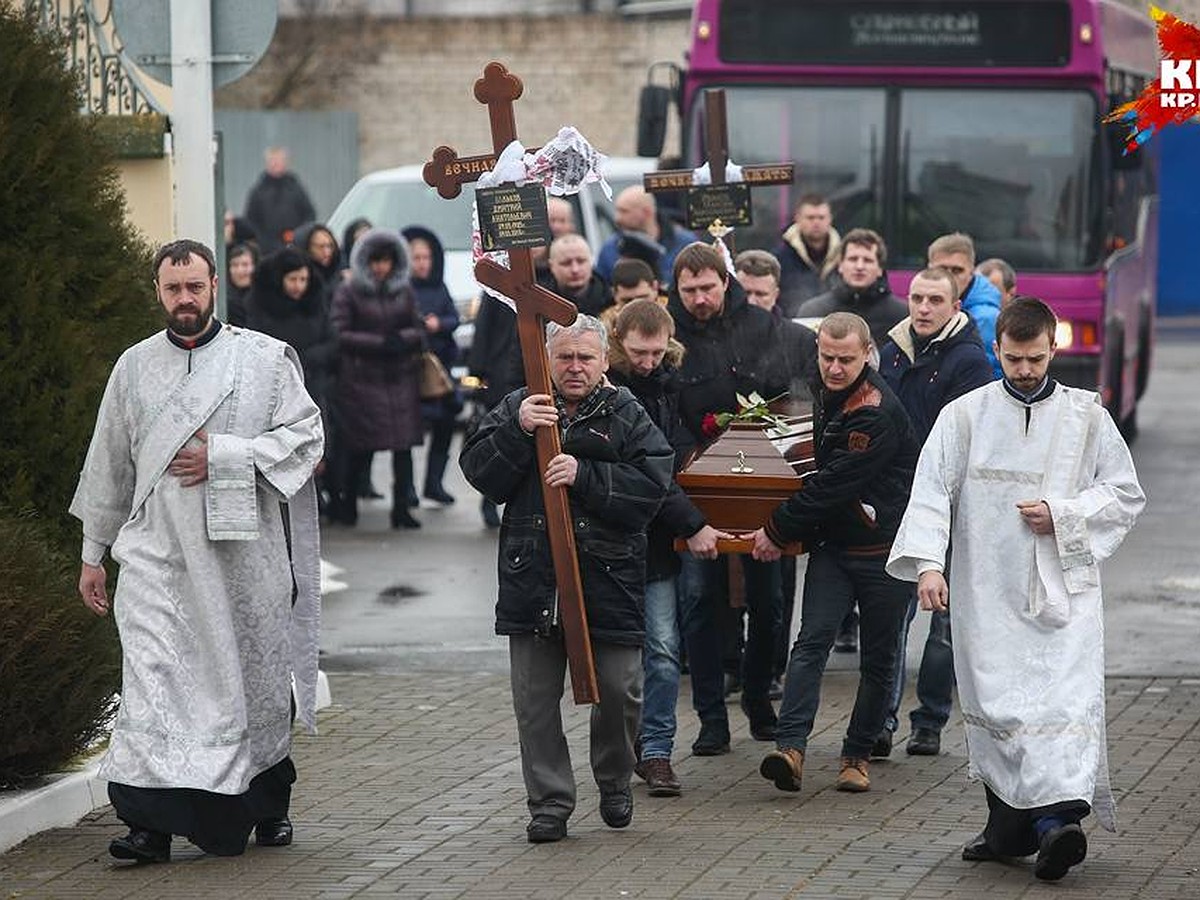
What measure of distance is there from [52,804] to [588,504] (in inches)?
75.6

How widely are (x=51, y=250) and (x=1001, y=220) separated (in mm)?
8595

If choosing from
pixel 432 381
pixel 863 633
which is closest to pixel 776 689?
pixel 863 633

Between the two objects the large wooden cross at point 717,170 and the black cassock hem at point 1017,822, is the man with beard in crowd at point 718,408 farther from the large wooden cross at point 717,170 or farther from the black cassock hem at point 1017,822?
the black cassock hem at point 1017,822

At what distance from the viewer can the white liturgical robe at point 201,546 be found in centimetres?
773

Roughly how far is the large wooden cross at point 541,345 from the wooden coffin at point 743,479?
100 cm

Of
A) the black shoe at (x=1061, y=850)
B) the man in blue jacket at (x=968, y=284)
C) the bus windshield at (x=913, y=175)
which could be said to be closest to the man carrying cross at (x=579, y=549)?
→ the black shoe at (x=1061, y=850)

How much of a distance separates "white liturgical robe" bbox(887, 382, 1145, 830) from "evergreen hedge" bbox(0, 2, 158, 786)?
105 inches

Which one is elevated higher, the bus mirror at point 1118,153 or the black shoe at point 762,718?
the bus mirror at point 1118,153

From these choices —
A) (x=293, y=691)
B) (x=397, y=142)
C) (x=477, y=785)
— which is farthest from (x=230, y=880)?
(x=397, y=142)

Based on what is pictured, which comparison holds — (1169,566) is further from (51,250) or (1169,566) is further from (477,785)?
(51,250)

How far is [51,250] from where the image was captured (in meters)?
8.87

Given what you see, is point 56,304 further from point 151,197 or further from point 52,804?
point 151,197

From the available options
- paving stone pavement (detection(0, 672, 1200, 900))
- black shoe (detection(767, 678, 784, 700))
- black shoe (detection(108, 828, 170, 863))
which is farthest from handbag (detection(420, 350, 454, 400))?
black shoe (detection(108, 828, 170, 863))

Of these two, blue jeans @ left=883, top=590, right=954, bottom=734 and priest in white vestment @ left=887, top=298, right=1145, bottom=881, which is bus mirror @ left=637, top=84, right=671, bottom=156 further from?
priest in white vestment @ left=887, top=298, right=1145, bottom=881
